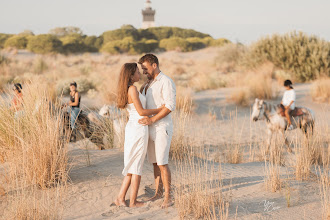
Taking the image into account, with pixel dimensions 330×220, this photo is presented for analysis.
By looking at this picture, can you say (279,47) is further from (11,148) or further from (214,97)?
(11,148)

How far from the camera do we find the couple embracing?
14.4ft

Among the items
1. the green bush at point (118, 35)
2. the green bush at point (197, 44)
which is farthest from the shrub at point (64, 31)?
the green bush at point (197, 44)

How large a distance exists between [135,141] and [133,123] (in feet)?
A: 0.78

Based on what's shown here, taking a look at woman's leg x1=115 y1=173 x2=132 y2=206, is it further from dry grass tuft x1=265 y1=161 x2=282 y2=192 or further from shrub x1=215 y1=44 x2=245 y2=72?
shrub x1=215 y1=44 x2=245 y2=72

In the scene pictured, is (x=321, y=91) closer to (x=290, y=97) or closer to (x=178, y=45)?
(x=290, y=97)

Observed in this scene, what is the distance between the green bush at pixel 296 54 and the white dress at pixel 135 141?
1712 centimetres

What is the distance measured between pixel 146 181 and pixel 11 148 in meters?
2.20

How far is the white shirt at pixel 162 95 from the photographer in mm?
4384

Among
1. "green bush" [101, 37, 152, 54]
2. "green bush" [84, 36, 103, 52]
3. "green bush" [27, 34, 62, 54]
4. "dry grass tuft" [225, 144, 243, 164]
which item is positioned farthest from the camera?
"green bush" [84, 36, 103, 52]

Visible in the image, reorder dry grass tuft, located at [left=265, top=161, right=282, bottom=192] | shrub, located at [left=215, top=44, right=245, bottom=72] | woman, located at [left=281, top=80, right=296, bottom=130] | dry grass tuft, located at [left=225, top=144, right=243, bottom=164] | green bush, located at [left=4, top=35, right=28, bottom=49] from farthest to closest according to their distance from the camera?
green bush, located at [left=4, top=35, right=28, bottom=49], shrub, located at [left=215, top=44, right=245, bottom=72], woman, located at [left=281, top=80, right=296, bottom=130], dry grass tuft, located at [left=225, top=144, right=243, bottom=164], dry grass tuft, located at [left=265, top=161, right=282, bottom=192]

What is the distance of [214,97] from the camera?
16016mm

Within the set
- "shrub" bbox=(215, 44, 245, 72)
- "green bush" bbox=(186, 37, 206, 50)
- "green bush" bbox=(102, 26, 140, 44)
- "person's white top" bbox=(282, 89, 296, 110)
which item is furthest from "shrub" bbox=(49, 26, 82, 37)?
"person's white top" bbox=(282, 89, 296, 110)

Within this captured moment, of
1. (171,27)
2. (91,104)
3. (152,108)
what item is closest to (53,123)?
(152,108)

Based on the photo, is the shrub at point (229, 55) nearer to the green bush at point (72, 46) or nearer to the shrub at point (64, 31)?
the green bush at point (72, 46)
